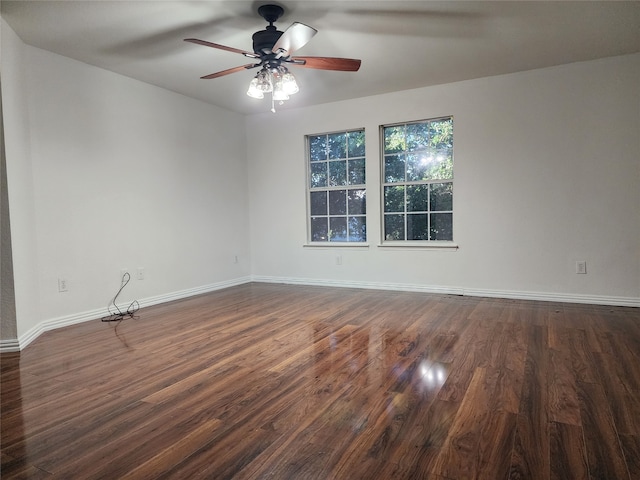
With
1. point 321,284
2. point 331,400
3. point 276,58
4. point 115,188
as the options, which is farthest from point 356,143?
point 331,400

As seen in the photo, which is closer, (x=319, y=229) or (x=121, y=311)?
(x=121, y=311)

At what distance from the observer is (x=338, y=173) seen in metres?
5.57

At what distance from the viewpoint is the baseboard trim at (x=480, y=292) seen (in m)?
4.03

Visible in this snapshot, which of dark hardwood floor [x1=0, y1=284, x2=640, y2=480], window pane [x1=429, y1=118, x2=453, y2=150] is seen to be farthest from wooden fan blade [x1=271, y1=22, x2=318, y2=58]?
window pane [x1=429, y1=118, x2=453, y2=150]

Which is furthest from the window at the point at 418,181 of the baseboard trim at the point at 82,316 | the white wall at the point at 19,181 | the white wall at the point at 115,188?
the white wall at the point at 19,181

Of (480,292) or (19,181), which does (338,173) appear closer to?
(480,292)

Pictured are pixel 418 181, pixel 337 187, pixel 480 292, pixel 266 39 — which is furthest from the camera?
pixel 337 187

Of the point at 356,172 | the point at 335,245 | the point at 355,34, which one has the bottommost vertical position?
the point at 335,245

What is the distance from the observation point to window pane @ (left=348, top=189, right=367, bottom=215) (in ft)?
17.6

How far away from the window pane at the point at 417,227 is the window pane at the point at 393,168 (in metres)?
0.53

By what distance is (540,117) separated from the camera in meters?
4.27

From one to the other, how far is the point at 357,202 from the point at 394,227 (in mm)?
644

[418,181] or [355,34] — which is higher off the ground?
[355,34]

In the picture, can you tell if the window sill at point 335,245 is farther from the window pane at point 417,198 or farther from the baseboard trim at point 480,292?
the window pane at point 417,198
